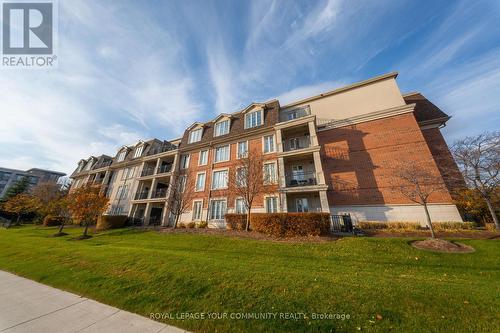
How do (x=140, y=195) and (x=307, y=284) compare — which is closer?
(x=307, y=284)

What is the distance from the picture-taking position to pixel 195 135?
81.5 feet

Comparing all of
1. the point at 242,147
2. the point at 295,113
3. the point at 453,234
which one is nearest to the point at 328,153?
the point at 295,113

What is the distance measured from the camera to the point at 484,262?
6.97 metres

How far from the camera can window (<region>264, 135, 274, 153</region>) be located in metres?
18.8

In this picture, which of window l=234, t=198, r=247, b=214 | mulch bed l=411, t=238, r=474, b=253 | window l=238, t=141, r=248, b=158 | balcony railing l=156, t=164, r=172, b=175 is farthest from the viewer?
balcony railing l=156, t=164, r=172, b=175

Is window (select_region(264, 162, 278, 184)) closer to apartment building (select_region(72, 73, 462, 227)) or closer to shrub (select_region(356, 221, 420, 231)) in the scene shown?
apartment building (select_region(72, 73, 462, 227))

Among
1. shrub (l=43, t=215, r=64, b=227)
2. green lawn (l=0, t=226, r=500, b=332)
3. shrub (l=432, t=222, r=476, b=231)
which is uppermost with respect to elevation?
shrub (l=43, t=215, r=64, b=227)

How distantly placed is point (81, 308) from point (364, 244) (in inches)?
442

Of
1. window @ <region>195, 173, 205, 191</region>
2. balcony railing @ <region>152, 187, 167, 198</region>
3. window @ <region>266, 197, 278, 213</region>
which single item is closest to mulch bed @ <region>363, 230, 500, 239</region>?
window @ <region>266, 197, 278, 213</region>

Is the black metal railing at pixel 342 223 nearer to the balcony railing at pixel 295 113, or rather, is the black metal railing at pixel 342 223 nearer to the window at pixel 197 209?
the balcony railing at pixel 295 113

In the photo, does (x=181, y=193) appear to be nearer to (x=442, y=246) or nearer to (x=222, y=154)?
(x=222, y=154)

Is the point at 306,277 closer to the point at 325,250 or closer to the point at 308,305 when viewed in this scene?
the point at 308,305

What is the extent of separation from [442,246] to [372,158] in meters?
10.1

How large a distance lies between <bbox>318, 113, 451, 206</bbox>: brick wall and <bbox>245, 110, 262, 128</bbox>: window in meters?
7.85
